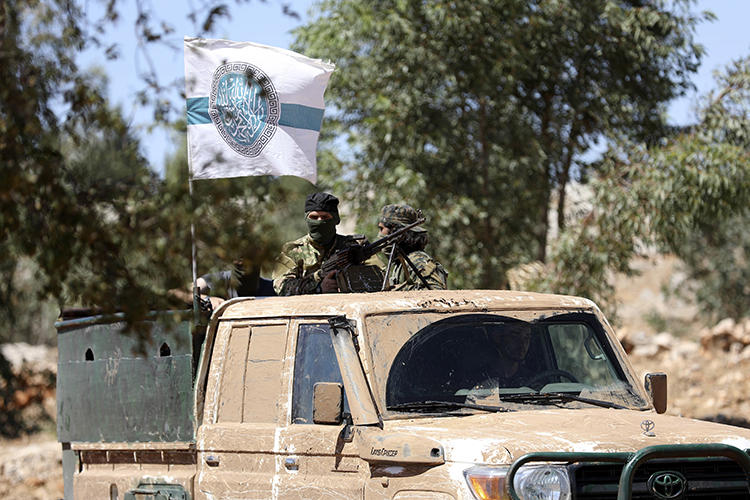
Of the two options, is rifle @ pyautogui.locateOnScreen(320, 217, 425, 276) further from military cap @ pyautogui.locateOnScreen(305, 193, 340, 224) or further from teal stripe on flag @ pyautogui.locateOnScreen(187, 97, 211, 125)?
teal stripe on flag @ pyautogui.locateOnScreen(187, 97, 211, 125)

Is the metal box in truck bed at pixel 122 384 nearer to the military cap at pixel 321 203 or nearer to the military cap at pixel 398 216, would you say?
the military cap at pixel 321 203

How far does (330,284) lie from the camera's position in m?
7.64

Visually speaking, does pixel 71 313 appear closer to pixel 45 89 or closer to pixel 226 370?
pixel 226 370

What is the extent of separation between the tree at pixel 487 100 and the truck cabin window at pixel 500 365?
28.9 ft

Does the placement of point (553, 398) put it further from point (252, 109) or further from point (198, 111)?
point (252, 109)

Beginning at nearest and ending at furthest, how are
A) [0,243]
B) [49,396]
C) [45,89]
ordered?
[0,243] → [45,89] → [49,396]

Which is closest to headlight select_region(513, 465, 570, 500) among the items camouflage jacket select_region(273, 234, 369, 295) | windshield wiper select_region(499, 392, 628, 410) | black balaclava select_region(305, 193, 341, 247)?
windshield wiper select_region(499, 392, 628, 410)

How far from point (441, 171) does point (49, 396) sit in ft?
56.8

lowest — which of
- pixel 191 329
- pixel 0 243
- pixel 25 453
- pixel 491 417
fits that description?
pixel 25 453

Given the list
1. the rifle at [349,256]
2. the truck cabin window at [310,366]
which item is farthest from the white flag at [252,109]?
the truck cabin window at [310,366]

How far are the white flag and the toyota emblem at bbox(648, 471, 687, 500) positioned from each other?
3937mm

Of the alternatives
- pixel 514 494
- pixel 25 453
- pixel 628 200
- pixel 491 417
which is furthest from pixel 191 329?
pixel 25 453

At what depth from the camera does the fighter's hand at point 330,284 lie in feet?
25.0

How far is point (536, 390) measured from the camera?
602cm
